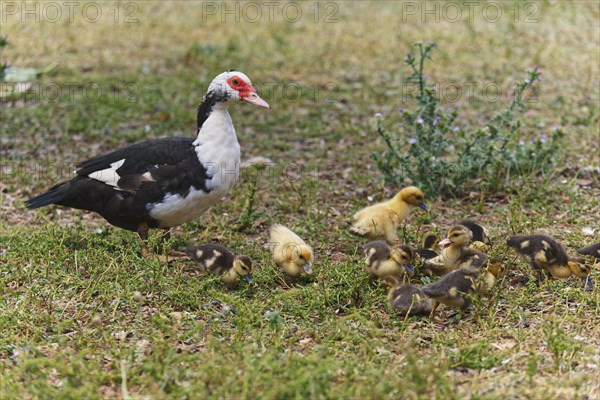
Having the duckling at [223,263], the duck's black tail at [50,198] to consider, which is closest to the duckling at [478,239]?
the duckling at [223,263]

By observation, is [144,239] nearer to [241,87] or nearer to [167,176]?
[167,176]

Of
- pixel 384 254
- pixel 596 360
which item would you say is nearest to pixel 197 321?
pixel 384 254

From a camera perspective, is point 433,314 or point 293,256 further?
point 293,256

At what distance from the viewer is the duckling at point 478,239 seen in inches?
203

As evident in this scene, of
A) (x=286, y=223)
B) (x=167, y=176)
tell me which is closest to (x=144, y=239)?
(x=167, y=176)

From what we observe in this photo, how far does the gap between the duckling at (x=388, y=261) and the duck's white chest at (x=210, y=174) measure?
3.93 ft

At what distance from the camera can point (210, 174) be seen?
18.1 feet

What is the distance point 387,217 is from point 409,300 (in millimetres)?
1297

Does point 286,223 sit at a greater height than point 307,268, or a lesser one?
lesser

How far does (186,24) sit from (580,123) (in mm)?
6279

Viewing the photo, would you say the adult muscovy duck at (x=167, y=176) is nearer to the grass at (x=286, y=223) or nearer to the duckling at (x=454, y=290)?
the grass at (x=286, y=223)

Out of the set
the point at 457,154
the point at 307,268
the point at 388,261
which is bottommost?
the point at 307,268

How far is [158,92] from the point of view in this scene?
9.27 m

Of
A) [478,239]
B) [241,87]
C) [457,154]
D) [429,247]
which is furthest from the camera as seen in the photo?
[457,154]
